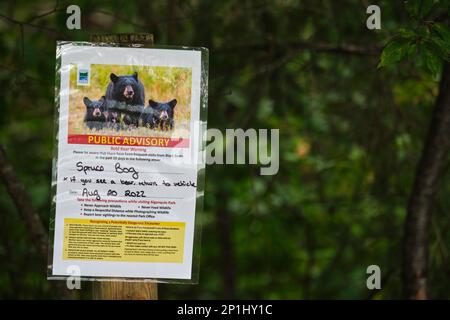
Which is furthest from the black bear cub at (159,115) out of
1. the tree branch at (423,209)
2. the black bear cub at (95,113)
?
the tree branch at (423,209)

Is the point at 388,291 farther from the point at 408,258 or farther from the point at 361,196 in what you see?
the point at 361,196

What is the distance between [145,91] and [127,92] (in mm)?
57

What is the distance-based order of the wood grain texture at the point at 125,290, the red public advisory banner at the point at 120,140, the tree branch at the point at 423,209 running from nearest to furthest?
the red public advisory banner at the point at 120,140, the wood grain texture at the point at 125,290, the tree branch at the point at 423,209

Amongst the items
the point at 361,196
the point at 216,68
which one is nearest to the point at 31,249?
the point at 216,68

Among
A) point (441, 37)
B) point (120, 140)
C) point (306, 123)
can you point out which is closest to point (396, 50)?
point (441, 37)

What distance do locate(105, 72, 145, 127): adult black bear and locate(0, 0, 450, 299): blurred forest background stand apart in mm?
744

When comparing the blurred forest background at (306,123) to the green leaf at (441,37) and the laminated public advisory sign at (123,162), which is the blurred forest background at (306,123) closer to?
the green leaf at (441,37)

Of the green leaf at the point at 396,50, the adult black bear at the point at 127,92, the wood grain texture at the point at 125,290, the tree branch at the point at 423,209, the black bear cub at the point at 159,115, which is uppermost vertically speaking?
the green leaf at the point at 396,50

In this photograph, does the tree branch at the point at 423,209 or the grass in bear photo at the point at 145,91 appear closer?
the grass in bear photo at the point at 145,91

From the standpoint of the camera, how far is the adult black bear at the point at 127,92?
7.52ft

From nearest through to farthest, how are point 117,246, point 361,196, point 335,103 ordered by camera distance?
point 117,246
point 361,196
point 335,103

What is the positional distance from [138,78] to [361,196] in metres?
2.68

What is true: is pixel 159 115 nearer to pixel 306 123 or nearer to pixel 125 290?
pixel 125 290

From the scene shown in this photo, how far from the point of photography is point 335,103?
16.4 ft
